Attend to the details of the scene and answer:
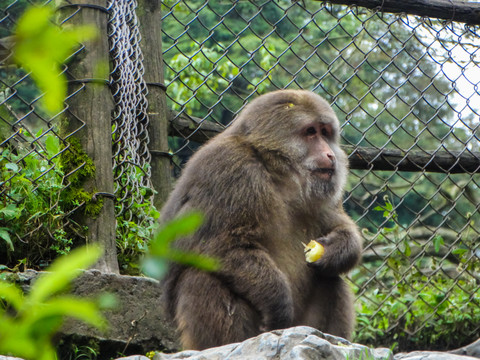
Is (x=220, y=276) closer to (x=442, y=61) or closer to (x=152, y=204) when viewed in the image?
(x=152, y=204)

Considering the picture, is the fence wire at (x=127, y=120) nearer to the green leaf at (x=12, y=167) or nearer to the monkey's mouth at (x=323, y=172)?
the green leaf at (x=12, y=167)

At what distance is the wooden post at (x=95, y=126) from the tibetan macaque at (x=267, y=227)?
0.38 meters

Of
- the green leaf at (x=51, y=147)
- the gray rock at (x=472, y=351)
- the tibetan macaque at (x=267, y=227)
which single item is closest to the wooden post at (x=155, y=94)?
the tibetan macaque at (x=267, y=227)

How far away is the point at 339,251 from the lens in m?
3.88

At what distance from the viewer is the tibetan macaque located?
3.53 m

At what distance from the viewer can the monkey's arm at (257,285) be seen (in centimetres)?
355

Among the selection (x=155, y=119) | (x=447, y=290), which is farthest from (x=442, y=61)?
(x=155, y=119)

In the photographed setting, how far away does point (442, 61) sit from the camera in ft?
18.5

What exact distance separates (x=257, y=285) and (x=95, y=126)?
143 cm

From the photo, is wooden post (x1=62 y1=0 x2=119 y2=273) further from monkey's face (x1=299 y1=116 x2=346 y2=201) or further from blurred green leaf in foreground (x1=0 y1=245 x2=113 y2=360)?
blurred green leaf in foreground (x1=0 y1=245 x2=113 y2=360)

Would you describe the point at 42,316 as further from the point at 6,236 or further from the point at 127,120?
the point at 127,120

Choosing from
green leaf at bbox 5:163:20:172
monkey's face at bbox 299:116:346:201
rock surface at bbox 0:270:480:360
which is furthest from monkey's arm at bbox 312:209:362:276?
green leaf at bbox 5:163:20:172

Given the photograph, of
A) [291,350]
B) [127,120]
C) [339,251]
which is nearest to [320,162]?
[339,251]

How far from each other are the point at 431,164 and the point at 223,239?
101 inches
